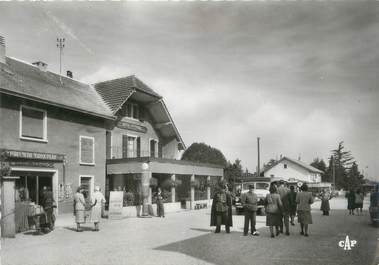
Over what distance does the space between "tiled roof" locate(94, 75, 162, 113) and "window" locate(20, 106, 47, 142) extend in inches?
226

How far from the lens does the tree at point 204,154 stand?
6016 cm

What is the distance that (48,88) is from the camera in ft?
66.8

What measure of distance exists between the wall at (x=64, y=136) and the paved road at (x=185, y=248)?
213 inches

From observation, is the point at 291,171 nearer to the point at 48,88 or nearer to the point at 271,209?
the point at 48,88

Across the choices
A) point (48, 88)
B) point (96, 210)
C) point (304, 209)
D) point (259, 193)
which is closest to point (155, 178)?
point (259, 193)

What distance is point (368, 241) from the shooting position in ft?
36.1

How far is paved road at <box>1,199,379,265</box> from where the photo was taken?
27.7 ft

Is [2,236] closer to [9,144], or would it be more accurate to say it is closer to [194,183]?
[9,144]

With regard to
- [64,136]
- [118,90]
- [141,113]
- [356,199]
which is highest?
[118,90]

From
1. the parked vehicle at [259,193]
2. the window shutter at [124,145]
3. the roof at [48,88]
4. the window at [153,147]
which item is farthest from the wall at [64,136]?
the parked vehicle at [259,193]

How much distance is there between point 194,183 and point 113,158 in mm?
5818

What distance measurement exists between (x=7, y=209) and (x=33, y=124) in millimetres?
7187

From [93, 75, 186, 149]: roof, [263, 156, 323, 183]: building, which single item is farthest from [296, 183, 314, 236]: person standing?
[263, 156, 323, 183]: building


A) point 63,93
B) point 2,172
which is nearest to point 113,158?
point 63,93
